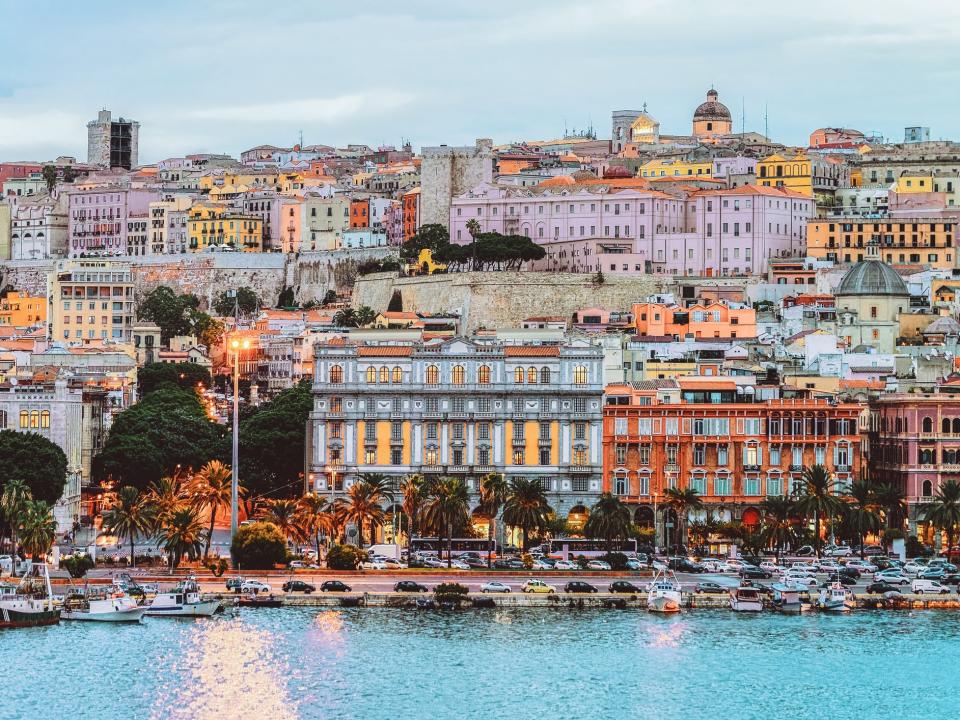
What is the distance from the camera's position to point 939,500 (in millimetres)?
92688

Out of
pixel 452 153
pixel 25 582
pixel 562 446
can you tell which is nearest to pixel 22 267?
pixel 452 153

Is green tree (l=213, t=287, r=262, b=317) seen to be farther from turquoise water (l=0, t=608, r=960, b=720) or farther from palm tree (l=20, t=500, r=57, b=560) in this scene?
turquoise water (l=0, t=608, r=960, b=720)

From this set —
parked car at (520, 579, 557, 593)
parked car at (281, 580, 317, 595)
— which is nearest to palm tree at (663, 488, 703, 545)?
parked car at (520, 579, 557, 593)

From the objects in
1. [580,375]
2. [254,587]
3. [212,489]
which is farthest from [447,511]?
[580,375]

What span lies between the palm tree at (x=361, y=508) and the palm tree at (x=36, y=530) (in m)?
11.3

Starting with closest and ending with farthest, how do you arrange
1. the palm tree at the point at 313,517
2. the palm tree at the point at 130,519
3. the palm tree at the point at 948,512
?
the palm tree at the point at 130,519, the palm tree at the point at 313,517, the palm tree at the point at 948,512

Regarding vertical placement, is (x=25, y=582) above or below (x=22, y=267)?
below

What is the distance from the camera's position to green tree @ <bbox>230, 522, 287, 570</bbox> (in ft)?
270

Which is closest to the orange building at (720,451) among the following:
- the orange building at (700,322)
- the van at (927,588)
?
the van at (927,588)

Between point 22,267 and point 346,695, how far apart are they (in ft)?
388

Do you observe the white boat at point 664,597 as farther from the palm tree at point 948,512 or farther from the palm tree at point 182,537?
the palm tree at point 182,537

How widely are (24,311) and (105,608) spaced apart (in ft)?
285

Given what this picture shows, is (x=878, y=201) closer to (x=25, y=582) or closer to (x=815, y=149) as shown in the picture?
(x=815, y=149)

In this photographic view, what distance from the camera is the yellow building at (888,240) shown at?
470 feet
